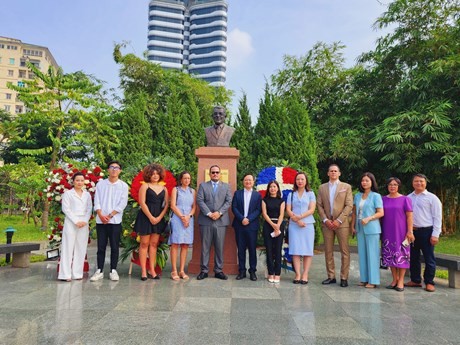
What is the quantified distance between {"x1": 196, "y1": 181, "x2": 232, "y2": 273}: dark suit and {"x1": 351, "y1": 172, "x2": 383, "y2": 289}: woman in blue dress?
191cm

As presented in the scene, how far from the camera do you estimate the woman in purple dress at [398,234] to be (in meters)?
4.95

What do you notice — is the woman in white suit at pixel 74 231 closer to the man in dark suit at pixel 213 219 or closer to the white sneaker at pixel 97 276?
the white sneaker at pixel 97 276

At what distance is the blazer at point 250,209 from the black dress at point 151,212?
109 cm

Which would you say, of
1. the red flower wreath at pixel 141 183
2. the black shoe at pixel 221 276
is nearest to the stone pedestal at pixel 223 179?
the black shoe at pixel 221 276

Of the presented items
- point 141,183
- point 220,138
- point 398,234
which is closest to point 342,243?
point 398,234

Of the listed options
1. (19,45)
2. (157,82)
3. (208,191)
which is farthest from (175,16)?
(208,191)

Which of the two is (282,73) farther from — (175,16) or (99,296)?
(175,16)

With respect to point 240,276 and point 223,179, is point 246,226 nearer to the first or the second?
point 240,276

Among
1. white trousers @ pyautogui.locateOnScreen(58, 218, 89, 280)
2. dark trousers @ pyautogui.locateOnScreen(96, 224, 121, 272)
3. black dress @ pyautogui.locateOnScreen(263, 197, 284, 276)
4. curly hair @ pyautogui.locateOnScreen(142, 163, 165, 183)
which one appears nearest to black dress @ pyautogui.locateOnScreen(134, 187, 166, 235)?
curly hair @ pyautogui.locateOnScreen(142, 163, 165, 183)

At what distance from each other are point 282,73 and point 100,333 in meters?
14.2

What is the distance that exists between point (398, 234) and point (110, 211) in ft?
13.2

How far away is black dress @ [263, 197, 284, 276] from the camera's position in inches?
209

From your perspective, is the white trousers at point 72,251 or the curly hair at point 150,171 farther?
the curly hair at point 150,171

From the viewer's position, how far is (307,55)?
15.2 meters
